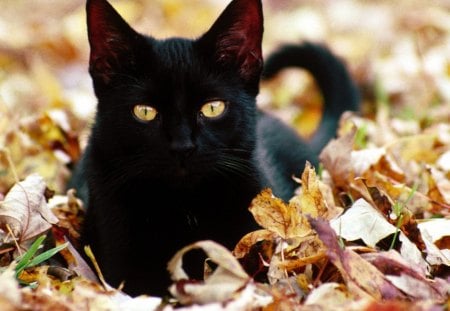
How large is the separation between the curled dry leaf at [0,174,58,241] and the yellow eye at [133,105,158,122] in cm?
38

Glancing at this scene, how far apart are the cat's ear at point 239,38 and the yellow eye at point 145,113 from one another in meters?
0.24

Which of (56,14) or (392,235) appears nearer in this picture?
(392,235)

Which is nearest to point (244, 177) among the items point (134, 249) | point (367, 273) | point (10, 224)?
point (134, 249)

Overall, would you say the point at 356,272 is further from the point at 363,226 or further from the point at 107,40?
the point at 107,40

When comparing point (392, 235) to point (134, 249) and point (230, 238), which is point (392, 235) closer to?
point (230, 238)

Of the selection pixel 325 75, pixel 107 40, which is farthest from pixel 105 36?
pixel 325 75

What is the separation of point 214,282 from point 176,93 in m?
0.54

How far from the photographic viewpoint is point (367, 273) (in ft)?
5.53

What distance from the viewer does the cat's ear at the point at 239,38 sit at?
2.00 meters

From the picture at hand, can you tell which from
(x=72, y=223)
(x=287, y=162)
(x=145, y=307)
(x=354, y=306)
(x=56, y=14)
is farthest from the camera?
(x=56, y=14)

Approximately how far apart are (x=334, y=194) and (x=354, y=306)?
38.8 inches

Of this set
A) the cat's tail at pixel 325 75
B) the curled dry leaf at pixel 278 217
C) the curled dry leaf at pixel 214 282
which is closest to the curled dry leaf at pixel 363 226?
the curled dry leaf at pixel 278 217

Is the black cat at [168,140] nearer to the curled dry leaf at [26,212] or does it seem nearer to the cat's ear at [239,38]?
the cat's ear at [239,38]

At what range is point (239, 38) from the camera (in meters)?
2.09
